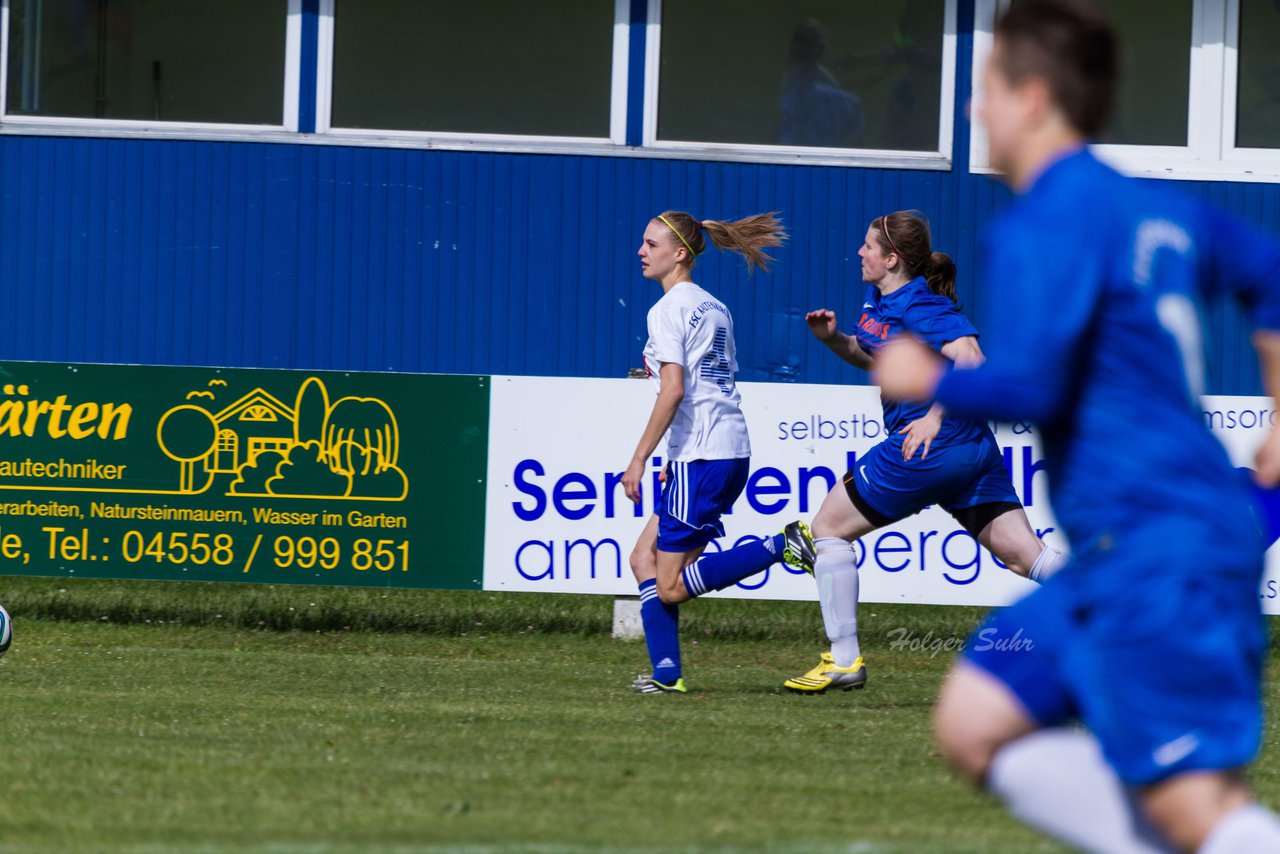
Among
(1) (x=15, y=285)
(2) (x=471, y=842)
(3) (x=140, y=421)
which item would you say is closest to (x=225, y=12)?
(1) (x=15, y=285)

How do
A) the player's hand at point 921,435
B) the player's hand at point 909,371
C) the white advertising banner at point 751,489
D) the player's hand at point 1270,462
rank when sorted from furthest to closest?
the white advertising banner at point 751,489
the player's hand at point 921,435
the player's hand at point 1270,462
the player's hand at point 909,371

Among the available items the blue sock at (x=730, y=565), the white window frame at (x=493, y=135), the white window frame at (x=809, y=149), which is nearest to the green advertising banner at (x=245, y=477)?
the blue sock at (x=730, y=565)

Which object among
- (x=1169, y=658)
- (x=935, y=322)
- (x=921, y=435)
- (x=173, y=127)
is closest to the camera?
(x=1169, y=658)

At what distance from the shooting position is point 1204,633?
271cm

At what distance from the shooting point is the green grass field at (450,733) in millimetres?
4930

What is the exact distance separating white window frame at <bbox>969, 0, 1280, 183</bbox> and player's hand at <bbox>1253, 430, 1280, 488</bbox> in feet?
34.4

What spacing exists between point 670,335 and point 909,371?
4907 mm

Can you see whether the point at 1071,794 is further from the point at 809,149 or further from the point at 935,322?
the point at 809,149

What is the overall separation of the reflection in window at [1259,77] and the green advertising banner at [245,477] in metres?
7.02

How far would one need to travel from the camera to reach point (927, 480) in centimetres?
752

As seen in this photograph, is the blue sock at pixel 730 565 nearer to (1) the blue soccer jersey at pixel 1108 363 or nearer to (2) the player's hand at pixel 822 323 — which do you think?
(2) the player's hand at pixel 822 323

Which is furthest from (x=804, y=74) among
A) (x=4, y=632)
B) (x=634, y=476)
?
(x=4, y=632)

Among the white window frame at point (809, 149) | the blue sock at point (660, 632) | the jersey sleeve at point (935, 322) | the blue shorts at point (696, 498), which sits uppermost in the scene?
the white window frame at point (809, 149)

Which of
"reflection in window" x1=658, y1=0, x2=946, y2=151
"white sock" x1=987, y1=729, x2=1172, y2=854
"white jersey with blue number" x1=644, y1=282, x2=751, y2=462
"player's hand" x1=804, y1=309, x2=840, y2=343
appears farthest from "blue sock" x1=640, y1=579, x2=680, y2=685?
"reflection in window" x1=658, y1=0, x2=946, y2=151
